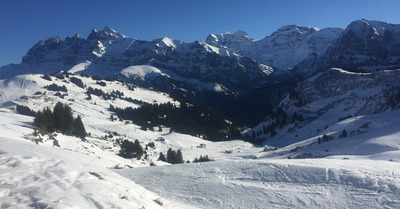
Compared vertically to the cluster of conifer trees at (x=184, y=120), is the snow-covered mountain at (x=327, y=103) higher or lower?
higher

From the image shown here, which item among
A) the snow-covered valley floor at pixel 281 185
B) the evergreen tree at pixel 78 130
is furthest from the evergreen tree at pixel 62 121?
the snow-covered valley floor at pixel 281 185

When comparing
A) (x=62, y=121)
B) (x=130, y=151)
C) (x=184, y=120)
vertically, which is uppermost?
(x=184, y=120)

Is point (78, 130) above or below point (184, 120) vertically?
below

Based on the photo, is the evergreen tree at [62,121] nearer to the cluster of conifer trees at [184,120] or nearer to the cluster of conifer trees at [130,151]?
the cluster of conifer trees at [130,151]

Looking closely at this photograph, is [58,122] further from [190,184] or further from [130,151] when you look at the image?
[190,184]

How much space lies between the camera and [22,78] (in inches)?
6289

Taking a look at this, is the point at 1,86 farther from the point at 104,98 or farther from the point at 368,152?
the point at 368,152

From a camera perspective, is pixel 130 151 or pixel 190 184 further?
pixel 130 151

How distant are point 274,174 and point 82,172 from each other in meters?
9.87

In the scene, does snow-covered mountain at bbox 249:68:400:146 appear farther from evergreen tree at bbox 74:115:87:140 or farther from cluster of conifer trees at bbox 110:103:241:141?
evergreen tree at bbox 74:115:87:140

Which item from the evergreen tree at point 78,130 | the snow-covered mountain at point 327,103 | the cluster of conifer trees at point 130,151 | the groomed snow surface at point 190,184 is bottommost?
the cluster of conifer trees at point 130,151

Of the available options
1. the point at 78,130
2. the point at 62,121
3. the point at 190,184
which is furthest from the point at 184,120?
the point at 190,184

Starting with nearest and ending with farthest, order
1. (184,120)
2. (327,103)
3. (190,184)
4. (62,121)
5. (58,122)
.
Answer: (190,184), (58,122), (62,121), (327,103), (184,120)

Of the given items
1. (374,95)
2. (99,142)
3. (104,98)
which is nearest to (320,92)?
(374,95)
